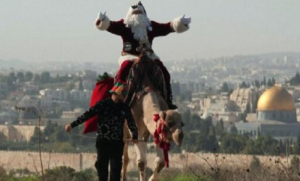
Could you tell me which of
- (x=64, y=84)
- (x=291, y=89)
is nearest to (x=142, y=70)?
(x=291, y=89)

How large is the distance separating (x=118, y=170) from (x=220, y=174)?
2449 millimetres

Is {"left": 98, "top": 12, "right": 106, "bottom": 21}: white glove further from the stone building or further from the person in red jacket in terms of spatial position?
the stone building

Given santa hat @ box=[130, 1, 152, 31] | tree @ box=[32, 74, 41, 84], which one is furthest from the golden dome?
santa hat @ box=[130, 1, 152, 31]

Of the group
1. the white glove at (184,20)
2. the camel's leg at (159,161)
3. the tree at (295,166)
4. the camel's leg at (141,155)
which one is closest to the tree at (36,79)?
the tree at (295,166)

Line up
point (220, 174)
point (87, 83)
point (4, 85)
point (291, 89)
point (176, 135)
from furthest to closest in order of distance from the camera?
point (87, 83) < point (4, 85) < point (291, 89) < point (220, 174) < point (176, 135)

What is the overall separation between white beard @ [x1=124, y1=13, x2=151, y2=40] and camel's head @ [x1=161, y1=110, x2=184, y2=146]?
1714 millimetres

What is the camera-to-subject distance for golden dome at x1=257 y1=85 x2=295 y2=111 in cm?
9694

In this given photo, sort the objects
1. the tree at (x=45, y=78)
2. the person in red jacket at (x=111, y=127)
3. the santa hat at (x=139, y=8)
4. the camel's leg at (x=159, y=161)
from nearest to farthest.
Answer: the person in red jacket at (x=111, y=127)
the camel's leg at (x=159, y=161)
the santa hat at (x=139, y=8)
the tree at (x=45, y=78)

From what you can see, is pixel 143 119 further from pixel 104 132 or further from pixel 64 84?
pixel 64 84

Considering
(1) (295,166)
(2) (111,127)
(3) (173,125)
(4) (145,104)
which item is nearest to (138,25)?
(4) (145,104)

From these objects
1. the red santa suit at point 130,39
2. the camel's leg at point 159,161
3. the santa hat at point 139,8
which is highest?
the santa hat at point 139,8

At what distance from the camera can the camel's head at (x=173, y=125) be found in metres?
11.1

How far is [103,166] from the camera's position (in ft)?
38.7

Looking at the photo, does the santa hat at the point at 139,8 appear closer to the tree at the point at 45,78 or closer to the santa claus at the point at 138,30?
the santa claus at the point at 138,30
